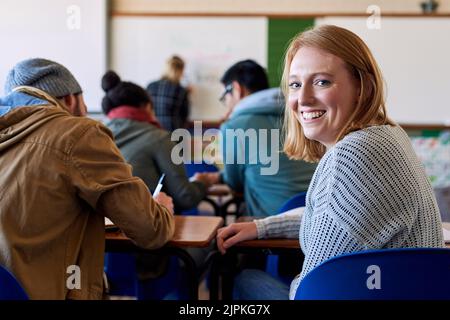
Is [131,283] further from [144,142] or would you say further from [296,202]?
[296,202]

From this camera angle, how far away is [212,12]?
4672 millimetres

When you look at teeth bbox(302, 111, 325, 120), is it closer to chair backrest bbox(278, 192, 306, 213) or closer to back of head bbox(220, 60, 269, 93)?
chair backrest bbox(278, 192, 306, 213)

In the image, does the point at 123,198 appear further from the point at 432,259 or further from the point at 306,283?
the point at 432,259

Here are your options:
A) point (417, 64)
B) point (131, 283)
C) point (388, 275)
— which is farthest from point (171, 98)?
point (388, 275)

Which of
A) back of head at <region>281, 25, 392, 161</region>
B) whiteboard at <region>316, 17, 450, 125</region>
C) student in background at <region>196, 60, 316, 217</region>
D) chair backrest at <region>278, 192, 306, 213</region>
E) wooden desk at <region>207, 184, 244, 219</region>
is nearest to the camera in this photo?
back of head at <region>281, 25, 392, 161</region>

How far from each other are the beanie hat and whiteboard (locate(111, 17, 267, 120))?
11.0 feet

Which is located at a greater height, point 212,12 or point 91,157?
point 212,12

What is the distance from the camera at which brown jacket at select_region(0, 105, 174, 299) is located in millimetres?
1106

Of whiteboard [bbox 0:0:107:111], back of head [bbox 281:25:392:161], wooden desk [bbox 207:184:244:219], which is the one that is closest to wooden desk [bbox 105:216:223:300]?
back of head [bbox 281:25:392:161]

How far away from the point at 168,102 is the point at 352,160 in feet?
11.3

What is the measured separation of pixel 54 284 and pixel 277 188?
3.68 ft

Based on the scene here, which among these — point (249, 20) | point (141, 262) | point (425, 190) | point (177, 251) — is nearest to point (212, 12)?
point (249, 20)

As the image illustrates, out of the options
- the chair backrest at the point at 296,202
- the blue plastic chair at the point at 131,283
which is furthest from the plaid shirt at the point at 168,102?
the chair backrest at the point at 296,202

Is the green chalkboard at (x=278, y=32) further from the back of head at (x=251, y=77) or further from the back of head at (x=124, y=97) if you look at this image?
the back of head at (x=124, y=97)
